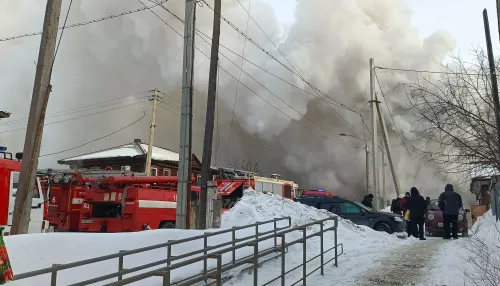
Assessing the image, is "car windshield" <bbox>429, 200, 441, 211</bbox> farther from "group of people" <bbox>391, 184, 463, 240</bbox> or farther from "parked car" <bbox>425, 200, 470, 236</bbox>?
"group of people" <bbox>391, 184, 463, 240</bbox>

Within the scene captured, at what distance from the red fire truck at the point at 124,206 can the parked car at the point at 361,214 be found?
5498 mm

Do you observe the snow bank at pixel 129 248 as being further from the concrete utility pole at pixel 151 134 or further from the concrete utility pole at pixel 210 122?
the concrete utility pole at pixel 151 134

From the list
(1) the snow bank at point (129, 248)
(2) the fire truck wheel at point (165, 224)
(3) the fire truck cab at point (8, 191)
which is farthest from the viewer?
(2) the fire truck wheel at point (165, 224)

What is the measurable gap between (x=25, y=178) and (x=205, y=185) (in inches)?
191

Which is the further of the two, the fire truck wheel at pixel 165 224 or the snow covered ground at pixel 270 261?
the fire truck wheel at pixel 165 224

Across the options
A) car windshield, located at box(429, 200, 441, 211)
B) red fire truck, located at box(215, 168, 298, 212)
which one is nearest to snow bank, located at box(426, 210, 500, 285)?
car windshield, located at box(429, 200, 441, 211)

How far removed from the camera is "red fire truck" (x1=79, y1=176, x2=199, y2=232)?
13.0m

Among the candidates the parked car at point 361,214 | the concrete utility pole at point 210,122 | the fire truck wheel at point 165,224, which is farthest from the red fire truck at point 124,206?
the parked car at point 361,214

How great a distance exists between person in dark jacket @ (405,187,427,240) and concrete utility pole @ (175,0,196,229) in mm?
7194

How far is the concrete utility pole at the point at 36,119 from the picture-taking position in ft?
24.6

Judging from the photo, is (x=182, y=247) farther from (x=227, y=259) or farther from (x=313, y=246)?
(x=313, y=246)

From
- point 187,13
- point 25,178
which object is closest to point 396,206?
point 187,13

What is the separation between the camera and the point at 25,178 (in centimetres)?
754

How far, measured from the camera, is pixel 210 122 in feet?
39.5
